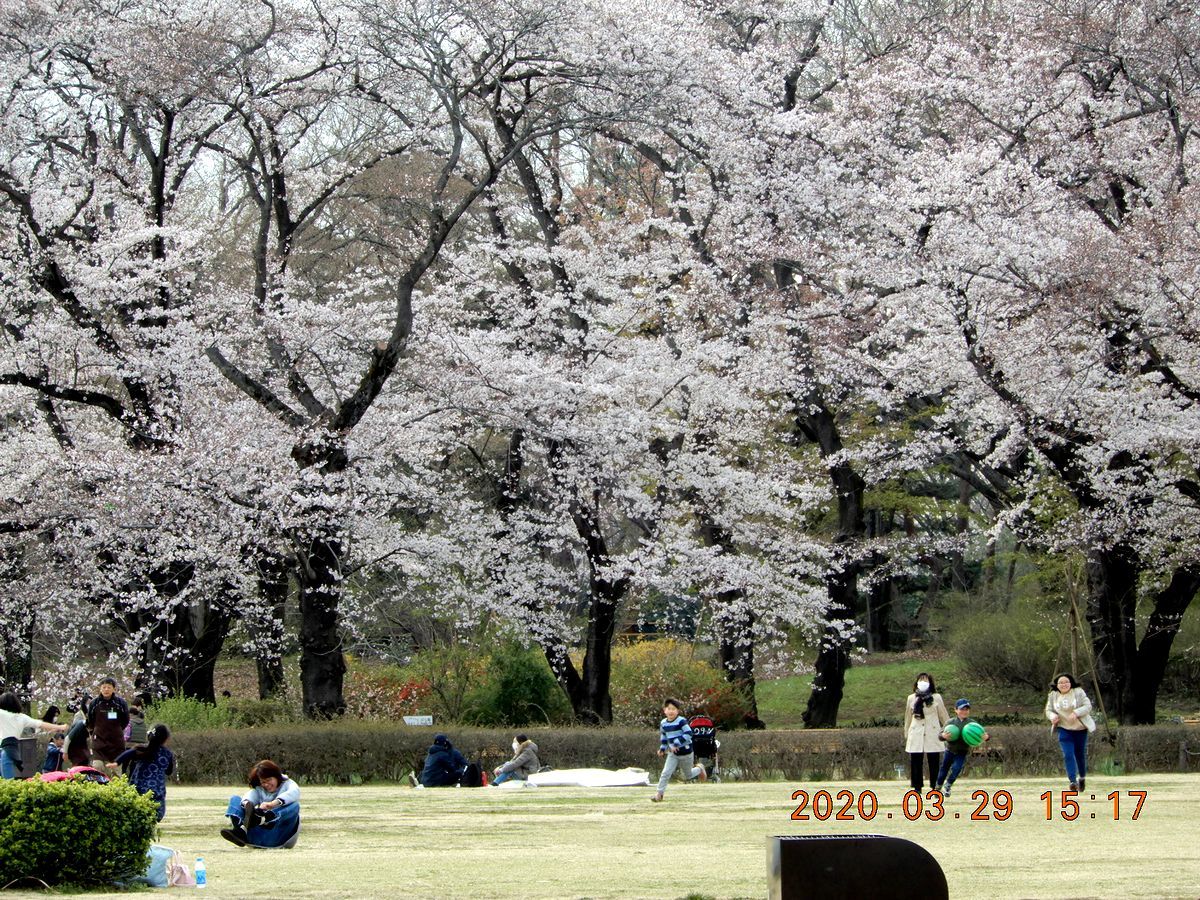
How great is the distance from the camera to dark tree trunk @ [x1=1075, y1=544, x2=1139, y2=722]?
25203 mm

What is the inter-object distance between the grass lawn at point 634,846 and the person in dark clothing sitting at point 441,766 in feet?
6.26

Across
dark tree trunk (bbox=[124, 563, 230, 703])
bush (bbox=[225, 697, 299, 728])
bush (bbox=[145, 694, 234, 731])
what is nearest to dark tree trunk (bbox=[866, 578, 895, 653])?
bush (bbox=[225, 697, 299, 728])

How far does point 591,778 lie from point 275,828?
27.4 feet

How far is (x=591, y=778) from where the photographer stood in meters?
19.6

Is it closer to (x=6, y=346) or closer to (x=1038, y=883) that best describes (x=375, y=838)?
(x=1038, y=883)

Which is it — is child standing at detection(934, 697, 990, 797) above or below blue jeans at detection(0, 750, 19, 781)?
below

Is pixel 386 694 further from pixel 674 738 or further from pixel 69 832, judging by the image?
pixel 69 832

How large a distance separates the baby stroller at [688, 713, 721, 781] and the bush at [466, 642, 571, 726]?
14.0 feet

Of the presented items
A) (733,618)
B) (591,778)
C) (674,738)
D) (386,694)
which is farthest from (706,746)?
(386,694)

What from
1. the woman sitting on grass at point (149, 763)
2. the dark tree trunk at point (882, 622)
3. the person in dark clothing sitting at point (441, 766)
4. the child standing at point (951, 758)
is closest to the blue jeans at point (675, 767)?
the child standing at point (951, 758)

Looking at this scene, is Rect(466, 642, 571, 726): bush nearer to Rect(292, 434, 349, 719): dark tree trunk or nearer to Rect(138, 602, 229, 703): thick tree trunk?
Rect(292, 434, 349, 719): dark tree trunk

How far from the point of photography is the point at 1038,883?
9.19 m

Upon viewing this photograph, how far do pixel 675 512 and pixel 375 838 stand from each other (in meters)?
14.7

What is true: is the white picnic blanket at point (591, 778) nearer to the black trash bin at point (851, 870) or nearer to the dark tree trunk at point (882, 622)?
the black trash bin at point (851, 870)
